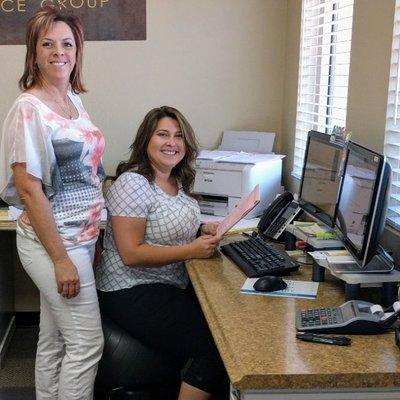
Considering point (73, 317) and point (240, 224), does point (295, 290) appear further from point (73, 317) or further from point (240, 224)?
point (240, 224)

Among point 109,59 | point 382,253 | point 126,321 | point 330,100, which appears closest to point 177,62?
point 109,59

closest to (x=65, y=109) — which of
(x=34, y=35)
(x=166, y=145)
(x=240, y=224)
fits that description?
(x=34, y=35)

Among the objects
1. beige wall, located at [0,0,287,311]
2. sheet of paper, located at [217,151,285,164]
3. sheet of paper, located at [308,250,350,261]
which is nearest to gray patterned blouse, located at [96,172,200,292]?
sheet of paper, located at [308,250,350,261]

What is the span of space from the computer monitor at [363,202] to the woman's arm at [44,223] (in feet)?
3.06

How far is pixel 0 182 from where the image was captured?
Answer: 217 cm

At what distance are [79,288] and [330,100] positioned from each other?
1.58 m

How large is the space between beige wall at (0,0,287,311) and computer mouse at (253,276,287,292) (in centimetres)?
193

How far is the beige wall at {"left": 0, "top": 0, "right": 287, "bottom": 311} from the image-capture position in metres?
3.62

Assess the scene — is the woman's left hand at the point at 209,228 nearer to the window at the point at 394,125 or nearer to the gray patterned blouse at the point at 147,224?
the gray patterned blouse at the point at 147,224

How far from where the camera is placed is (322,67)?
3.12m

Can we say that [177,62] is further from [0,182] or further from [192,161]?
[0,182]

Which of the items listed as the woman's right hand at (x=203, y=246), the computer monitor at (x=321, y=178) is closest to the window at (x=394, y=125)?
the computer monitor at (x=321, y=178)

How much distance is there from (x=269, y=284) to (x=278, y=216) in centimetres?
81

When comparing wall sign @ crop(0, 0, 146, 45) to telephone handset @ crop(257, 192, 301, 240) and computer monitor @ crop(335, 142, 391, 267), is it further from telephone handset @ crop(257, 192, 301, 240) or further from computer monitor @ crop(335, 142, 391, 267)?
computer monitor @ crop(335, 142, 391, 267)
